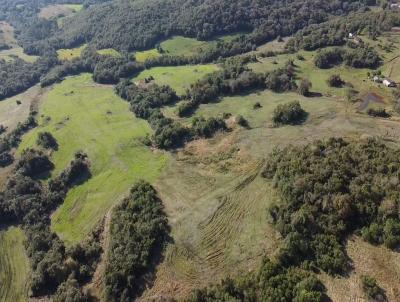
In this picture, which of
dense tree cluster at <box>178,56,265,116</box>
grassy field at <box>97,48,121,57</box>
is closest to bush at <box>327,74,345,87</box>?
dense tree cluster at <box>178,56,265,116</box>

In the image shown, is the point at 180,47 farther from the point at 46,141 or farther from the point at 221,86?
the point at 46,141

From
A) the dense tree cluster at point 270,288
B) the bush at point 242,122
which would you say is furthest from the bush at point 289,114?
the dense tree cluster at point 270,288

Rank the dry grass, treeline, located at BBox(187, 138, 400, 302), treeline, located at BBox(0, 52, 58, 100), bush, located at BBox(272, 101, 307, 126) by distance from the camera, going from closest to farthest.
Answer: the dry grass → treeline, located at BBox(187, 138, 400, 302) → bush, located at BBox(272, 101, 307, 126) → treeline, located at BBox(0, 52, 58, 100)

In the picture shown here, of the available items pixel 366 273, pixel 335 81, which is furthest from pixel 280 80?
pixel 366 273

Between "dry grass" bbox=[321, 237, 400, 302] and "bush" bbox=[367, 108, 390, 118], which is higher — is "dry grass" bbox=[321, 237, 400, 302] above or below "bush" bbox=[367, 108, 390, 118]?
above

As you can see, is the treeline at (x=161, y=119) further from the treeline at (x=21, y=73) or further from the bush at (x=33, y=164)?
the treeline at (x=21, y=73)

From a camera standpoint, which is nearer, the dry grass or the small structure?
the dry grass

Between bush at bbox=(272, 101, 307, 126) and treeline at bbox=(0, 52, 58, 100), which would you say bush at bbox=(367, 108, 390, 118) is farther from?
treeline at bbox=(0, 52, 58, 100)
